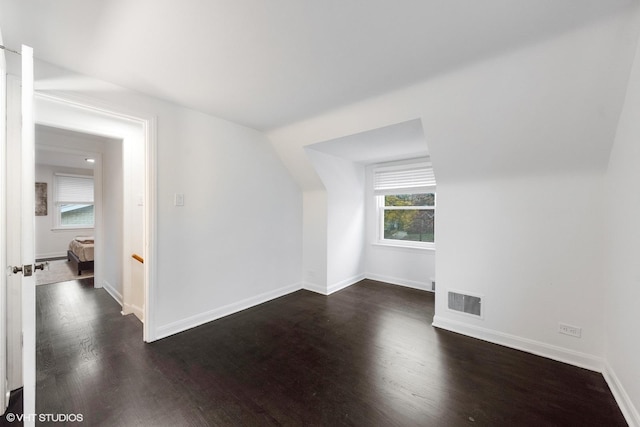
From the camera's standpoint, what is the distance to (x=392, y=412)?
1.59m

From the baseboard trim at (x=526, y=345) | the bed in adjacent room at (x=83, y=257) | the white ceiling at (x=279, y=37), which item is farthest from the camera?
the bed in adjacent room at (x=83, y=257)

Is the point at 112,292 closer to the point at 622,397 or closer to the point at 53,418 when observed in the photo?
the point at 53,418

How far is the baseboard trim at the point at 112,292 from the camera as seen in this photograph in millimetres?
3391

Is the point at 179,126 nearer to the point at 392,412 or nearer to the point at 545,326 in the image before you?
the point at 392,412

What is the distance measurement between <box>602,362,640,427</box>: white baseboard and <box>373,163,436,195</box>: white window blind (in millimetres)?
2590

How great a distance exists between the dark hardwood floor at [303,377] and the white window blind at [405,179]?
2.11m

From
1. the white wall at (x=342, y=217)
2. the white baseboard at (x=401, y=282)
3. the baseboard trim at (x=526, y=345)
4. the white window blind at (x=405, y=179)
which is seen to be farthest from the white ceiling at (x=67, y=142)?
the baseboard trim at (x=526, y=345)

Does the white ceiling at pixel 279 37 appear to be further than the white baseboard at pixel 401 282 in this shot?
No

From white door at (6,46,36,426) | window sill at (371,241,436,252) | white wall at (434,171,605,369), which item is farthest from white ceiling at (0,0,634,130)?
window sill at (371,241,436,252)

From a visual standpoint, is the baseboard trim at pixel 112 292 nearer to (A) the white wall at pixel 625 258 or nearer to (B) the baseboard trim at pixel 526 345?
(B) the baseboard trim at pixel 526 345

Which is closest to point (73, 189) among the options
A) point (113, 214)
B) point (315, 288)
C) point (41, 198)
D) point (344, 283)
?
point (41, 198)

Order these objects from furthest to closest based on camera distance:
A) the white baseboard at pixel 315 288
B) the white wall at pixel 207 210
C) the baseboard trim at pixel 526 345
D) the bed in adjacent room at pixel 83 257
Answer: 1. the bed in adjacent room at pixel 83 257
2. the white baseboard at pixel 315 288
3. the white wall at pixel 207 210
4. the baseboard trim at pixel 526 345

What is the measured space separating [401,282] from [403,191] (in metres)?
1.52

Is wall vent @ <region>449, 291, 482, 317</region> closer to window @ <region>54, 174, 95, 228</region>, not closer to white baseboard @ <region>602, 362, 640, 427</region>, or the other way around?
Result: white baseboard @ <region>602, 362, 640, 427</region>
